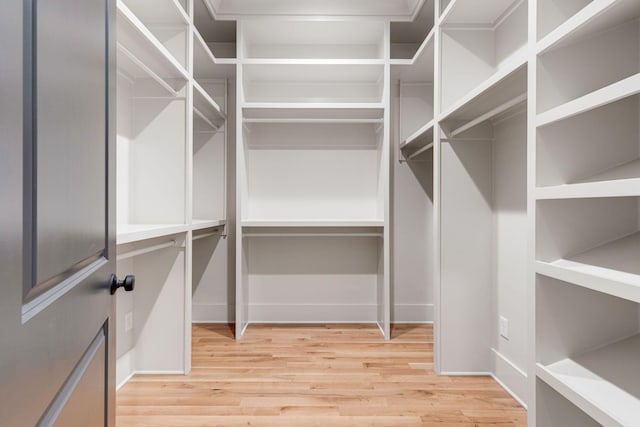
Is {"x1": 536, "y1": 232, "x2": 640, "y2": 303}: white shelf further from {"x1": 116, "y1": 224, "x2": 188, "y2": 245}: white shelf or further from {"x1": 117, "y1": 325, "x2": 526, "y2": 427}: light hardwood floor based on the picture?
{"x1": 116, "y1": 224, "x2": 188, "y2": 245}: white shelf

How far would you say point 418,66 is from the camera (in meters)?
2.81

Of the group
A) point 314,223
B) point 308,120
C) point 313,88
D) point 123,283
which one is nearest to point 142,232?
point 123,283

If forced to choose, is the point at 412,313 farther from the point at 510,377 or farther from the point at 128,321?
the point at 128,321

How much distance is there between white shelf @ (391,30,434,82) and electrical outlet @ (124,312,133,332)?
227 cm

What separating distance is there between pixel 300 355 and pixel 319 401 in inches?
23.5

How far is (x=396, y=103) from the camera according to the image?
3182 millimetres

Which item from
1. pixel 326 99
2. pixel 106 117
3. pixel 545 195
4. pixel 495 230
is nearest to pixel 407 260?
pixel 495 230

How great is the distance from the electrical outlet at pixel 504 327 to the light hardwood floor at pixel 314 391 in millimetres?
257

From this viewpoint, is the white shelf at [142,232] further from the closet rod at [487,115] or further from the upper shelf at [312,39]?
the closet rod at [487,115]

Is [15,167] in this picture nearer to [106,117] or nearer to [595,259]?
[106,117]

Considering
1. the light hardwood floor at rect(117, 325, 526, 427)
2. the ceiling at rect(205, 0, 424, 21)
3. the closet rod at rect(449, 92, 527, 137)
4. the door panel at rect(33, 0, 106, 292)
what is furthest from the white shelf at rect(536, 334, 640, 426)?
the ceiling at rect(205, 0, 424, 21)

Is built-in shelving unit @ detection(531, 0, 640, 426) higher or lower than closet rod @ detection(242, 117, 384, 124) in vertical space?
lower

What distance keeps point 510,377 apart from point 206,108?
8.20 feet

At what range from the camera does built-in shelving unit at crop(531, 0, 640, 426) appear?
3.36ft
